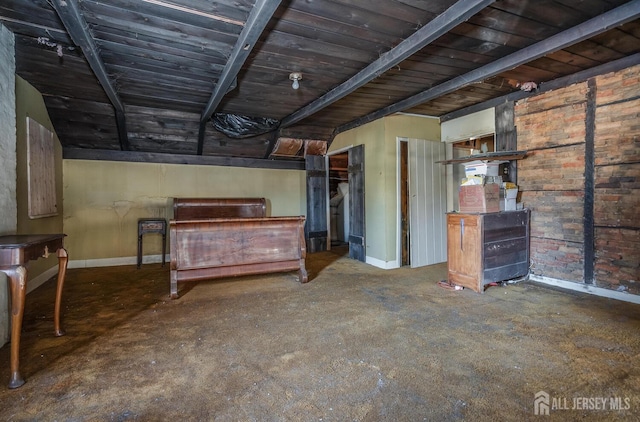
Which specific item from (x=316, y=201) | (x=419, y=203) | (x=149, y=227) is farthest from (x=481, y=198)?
(x=149, y=227)

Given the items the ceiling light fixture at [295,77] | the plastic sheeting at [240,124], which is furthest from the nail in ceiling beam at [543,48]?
the plastic sheeting at [240,124]

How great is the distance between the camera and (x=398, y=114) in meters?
4.52

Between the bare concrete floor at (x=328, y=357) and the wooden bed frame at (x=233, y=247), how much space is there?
1.00ft

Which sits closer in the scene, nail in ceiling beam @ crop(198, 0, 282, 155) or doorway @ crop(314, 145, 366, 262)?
nail in ceiling beam @ crop(198, 0, 282, 155)

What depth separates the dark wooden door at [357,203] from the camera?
16.3 feet

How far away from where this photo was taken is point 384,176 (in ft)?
14.7

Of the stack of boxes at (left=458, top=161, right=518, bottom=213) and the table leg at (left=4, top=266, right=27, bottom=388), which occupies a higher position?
the stack of boxes at (left=458, top=161, right=518, bottom=213)

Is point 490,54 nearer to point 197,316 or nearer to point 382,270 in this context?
point 382,270

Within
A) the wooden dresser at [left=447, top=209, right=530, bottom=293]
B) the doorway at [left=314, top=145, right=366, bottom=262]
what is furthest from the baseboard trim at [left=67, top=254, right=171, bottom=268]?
the wooden dresser at [left=447, top=209, right=530, bottom=293]

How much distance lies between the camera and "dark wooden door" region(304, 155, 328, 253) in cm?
578

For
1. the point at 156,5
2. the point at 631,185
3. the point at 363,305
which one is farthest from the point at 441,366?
the point at 156,5
